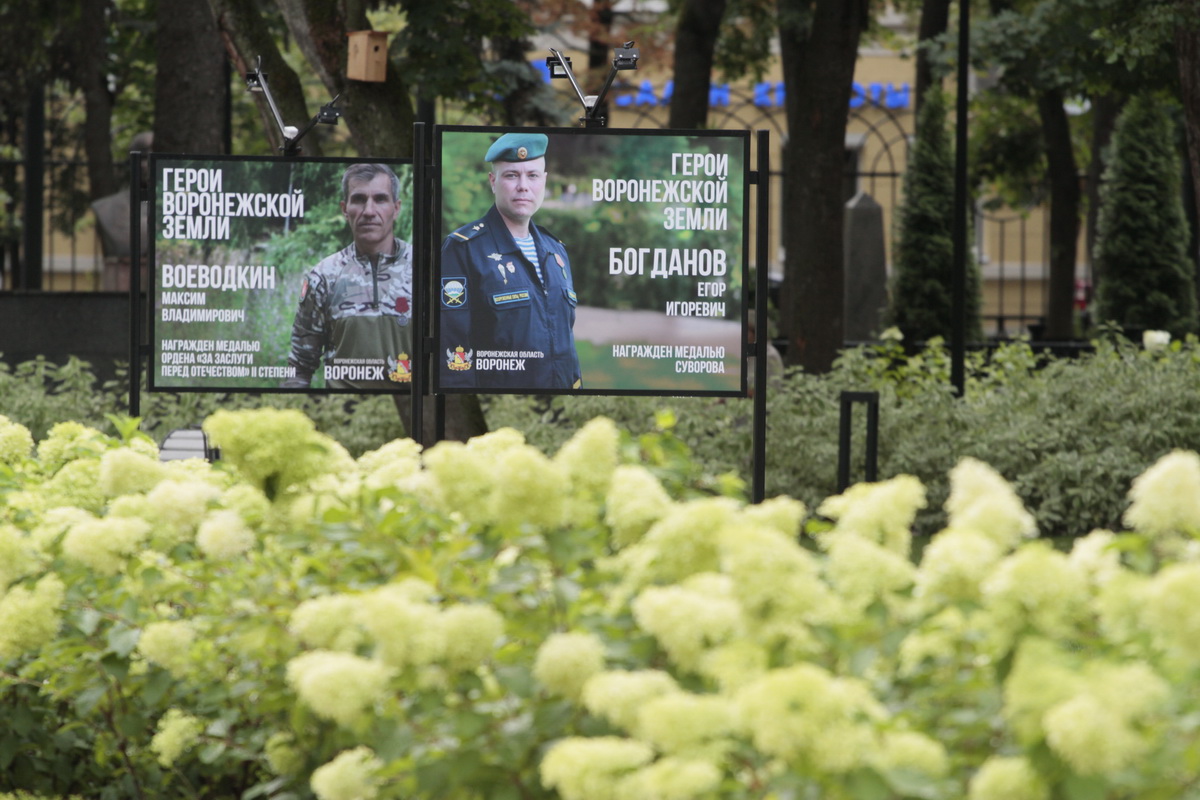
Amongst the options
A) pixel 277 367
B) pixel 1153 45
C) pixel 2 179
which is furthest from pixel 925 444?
pixel 2 179

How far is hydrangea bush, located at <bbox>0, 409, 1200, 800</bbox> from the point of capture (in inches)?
82.3

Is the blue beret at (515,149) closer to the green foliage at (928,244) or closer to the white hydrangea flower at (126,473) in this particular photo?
the white hydrangea flower at (126,473)

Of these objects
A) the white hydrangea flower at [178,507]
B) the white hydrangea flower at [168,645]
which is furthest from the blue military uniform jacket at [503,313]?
the white hydrangea flower at [168,645]

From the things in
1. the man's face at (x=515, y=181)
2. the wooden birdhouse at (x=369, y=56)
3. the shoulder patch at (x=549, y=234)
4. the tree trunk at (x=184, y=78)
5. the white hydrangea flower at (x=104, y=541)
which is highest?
the tree trunk at (x=184, y=78)

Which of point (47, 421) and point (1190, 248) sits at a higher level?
point (1190, 248)

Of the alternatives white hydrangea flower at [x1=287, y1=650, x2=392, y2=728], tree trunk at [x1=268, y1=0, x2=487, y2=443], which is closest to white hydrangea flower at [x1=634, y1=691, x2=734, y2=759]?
white hydrangea flower at [x1=287, y1=650, x2=392, y2=728]

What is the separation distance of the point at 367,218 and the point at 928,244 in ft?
49.5

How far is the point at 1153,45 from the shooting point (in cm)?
A: 989

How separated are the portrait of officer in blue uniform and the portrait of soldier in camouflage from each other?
40 centimetres

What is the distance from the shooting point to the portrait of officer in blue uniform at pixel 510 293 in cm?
739

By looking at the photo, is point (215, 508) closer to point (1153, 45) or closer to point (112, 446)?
point (112, 446)

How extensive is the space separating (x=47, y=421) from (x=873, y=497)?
8.75 m

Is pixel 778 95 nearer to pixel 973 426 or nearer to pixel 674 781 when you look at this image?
pixel 973 426

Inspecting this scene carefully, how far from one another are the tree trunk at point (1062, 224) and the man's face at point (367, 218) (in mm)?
15596
